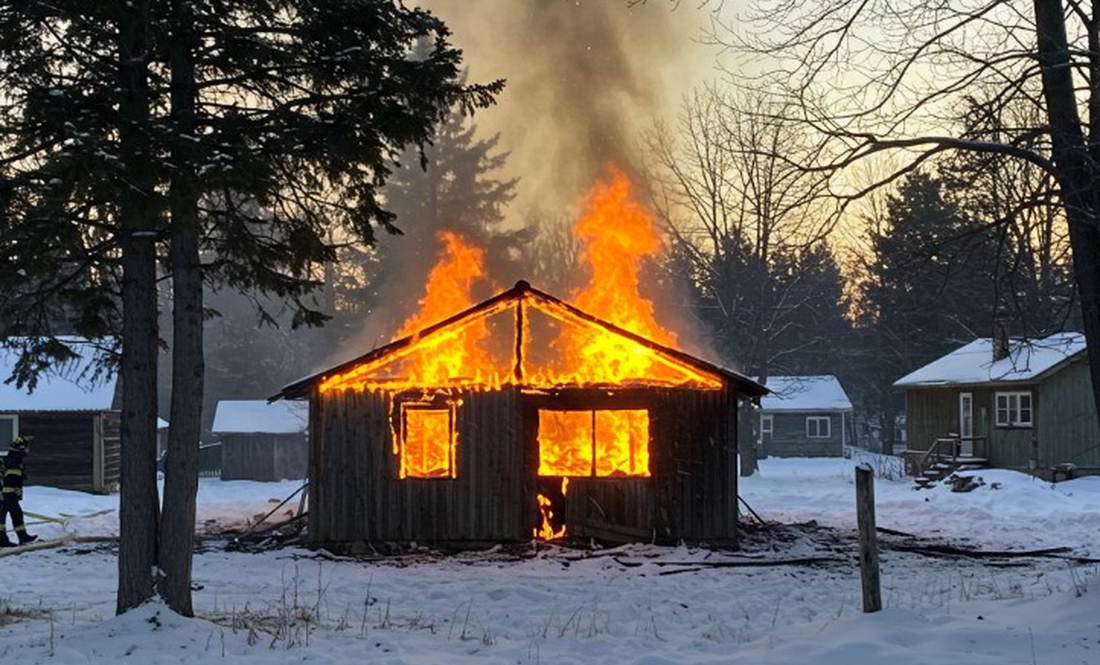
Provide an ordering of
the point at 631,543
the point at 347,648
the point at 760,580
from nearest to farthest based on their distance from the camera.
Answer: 1. the point at 347,648
2. the point at 760,580
3. the point at 631,543

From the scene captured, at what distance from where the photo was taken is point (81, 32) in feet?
30.6

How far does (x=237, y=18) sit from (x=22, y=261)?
3.29 meters

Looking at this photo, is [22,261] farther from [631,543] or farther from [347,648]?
[631,543]

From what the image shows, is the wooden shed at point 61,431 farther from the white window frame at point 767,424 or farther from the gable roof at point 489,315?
the white window frame at point 767,424

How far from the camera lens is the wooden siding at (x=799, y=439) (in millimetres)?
54062

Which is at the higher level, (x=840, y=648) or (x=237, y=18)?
(x=237, y=18)

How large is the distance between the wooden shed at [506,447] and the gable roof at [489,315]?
0.09 ft

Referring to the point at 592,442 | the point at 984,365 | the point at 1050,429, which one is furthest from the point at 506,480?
the point at 984,365

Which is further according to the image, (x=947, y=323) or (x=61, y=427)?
(x=947, y=323)

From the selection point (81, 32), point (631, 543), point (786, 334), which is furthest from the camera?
point (786, 334)

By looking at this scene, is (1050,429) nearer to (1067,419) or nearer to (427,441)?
(1067,419)

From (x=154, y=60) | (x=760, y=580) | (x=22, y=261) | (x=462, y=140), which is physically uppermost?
(x=462, y=140)

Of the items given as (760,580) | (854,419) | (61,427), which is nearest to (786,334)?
(854,419)

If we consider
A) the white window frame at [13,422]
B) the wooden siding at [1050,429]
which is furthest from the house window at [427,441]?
the wooden siding at [1050,429]
